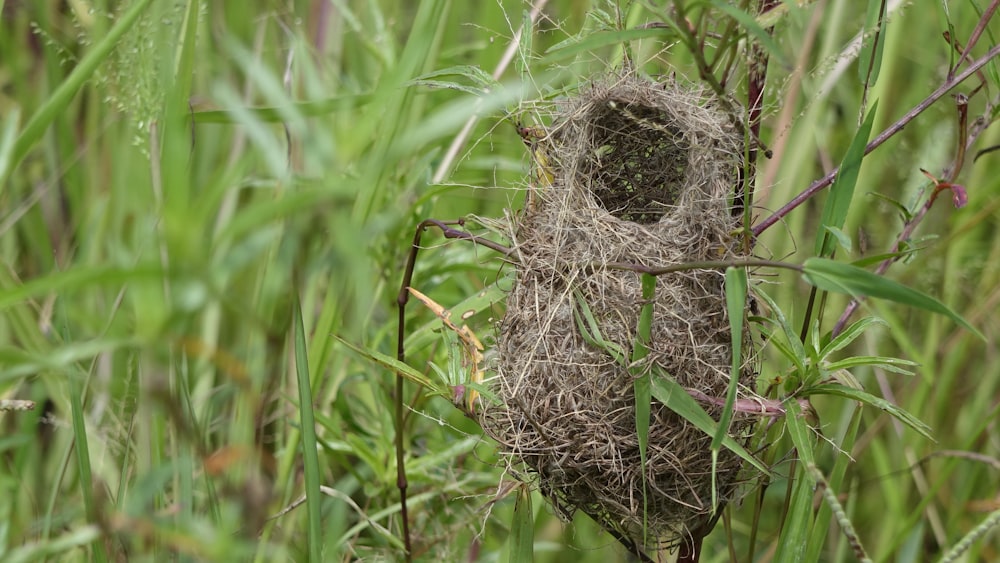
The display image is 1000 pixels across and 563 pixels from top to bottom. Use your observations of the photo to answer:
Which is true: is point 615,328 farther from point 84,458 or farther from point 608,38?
point 84,458

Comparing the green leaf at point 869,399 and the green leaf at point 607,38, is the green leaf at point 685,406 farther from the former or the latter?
the green leaf at point 607,38

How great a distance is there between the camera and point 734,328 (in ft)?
2.59

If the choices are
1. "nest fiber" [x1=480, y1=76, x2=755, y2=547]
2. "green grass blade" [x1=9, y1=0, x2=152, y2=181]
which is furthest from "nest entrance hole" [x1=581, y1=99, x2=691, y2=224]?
"green grass blade" [x1=9, y1=0, x2=152, y2=181]

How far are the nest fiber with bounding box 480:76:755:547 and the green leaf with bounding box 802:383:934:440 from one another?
8 cm

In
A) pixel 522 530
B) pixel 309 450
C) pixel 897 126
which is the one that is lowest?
pixel 522 530

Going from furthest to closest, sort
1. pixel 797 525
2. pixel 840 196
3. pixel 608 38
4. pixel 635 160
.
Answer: pixel 635 160 < pixel 797 525 < pixel 840 196 < pixel 608 38

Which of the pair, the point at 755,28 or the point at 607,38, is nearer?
the point at 755,28

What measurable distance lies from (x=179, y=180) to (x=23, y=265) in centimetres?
185

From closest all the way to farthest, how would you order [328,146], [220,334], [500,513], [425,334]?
[328,146] → [425,334] → [500,513] → [220,334]

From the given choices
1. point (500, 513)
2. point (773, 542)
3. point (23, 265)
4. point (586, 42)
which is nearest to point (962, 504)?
point (773, 542)

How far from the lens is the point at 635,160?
1.19m

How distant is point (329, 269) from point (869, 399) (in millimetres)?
722

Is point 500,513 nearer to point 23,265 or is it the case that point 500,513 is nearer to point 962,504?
point 962,504

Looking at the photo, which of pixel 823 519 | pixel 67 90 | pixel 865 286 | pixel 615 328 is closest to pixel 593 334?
pixel 615 328
